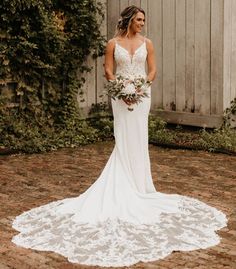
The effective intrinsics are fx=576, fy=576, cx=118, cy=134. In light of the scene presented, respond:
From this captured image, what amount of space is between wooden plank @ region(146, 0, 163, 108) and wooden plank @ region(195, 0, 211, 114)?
85 cm

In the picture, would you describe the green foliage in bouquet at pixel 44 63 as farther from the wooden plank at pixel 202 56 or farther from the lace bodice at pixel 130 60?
the lace bodice at pixel 130 60

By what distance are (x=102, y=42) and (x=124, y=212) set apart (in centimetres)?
643

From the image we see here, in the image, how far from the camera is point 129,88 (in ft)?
19.1

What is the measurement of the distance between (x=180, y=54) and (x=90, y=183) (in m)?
4.28

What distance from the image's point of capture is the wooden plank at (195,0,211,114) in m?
10.3

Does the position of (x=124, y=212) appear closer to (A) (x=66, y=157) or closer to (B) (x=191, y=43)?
(A) (x=66, y=157)

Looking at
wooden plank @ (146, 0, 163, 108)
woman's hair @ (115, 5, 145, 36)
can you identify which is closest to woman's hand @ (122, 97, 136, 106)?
woman's hair @ (115, 5, 145, 36)

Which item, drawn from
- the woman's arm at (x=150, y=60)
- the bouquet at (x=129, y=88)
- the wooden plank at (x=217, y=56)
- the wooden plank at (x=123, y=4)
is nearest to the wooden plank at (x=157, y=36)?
the wooden plank at (x=123, y=4)

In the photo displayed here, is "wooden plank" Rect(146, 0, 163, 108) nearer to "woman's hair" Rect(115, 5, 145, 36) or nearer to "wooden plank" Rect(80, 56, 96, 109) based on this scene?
"wooden plank" Rect(80, 56, 96, 109)

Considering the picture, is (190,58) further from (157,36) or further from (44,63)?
(44,63)

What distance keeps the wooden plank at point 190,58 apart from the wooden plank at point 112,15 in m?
1.72

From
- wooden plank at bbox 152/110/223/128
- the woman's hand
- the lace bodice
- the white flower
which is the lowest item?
wooden plank at bbox 152/110/223/128

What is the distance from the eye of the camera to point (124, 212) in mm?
5539

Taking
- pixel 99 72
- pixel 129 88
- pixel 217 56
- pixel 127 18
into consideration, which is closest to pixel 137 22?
pixel 127 18
